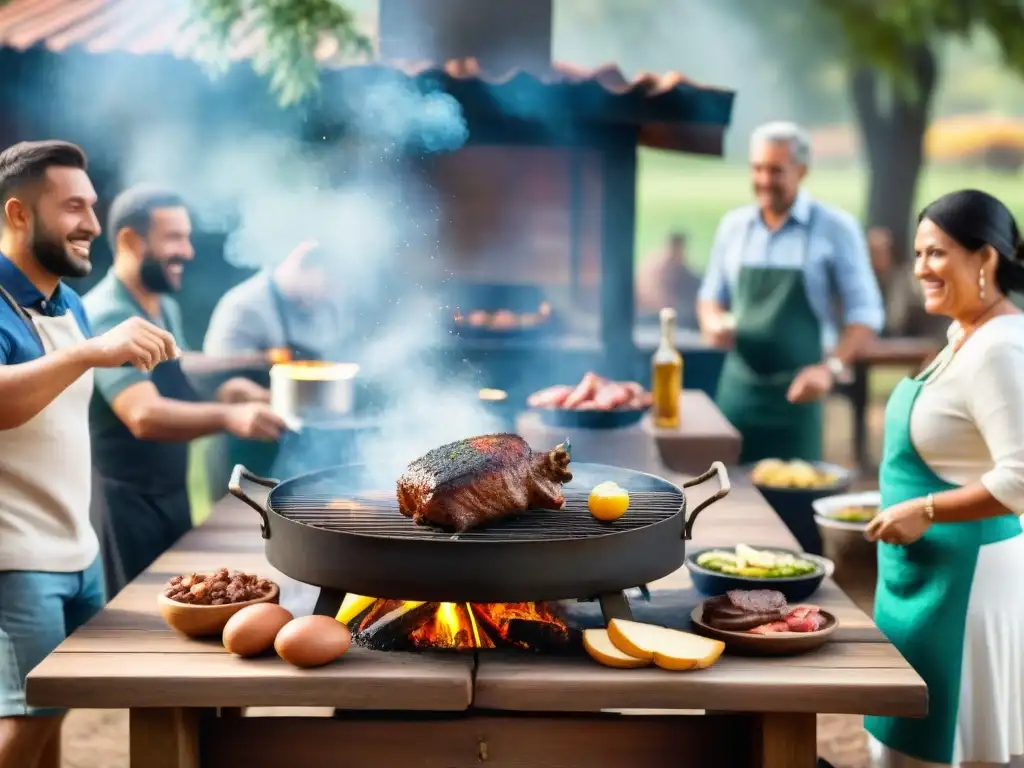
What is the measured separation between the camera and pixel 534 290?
7.87 metres

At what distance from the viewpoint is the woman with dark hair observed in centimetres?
339

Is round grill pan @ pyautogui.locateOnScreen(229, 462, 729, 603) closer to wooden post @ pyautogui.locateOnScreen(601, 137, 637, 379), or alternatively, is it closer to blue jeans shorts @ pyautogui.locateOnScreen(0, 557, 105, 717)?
blue jeans shorts @ pyautogui.locateOnScreen(0, 557, 105, 717)

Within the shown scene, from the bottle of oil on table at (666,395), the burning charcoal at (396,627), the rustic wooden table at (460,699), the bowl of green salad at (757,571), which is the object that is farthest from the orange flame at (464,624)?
the bottle of oil on table at (666,395)

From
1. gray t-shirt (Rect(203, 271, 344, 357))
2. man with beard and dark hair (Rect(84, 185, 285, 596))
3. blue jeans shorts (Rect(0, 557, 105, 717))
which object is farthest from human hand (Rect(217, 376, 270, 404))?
blue jeans shorts (Rect(0, 557, 105, 717))

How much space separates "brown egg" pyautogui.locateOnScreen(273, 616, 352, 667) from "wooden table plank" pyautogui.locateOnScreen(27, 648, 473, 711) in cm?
3

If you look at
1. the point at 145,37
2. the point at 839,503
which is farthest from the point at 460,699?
the point at 145,37

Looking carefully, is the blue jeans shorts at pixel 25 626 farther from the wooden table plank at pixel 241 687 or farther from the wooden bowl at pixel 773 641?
the wooden bowl at pixel 773 641

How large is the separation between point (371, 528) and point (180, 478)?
91.1 inches

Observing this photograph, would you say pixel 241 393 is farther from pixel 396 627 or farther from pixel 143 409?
pixel 396 627

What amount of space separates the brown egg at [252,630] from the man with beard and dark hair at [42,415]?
69 centimetres

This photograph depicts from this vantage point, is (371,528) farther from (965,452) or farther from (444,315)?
(444,315)

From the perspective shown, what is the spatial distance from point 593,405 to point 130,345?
8.68ft

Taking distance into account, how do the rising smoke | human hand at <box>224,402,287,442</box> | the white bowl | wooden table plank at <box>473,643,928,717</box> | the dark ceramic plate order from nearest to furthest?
wooden table plank at <box>473,643,928,717</box>, human hand at <box>224,402,287,442</box>, the white bowl, the dark ceramic plate, the rising smoke

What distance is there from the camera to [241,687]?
9.34 feet
